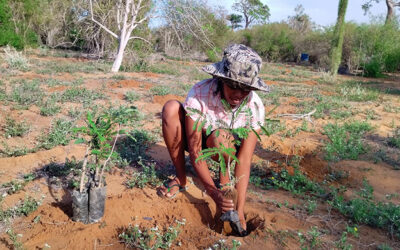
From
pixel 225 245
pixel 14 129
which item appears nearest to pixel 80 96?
pixel 14 129

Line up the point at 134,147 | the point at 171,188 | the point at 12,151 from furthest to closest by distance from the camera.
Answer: the point at 134,147
the point at 12,151
the point at 171,188

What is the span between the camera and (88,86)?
6602mm

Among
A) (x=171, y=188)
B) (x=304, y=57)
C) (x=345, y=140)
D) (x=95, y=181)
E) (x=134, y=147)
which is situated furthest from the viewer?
(x=304, y=57)

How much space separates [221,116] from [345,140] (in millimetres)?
2965

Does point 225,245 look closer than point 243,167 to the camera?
Yes

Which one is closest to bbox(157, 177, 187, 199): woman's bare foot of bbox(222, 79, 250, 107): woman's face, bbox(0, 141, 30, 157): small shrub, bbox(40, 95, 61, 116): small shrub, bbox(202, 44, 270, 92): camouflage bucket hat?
bbox(222, 79, 250, 107): woman's face

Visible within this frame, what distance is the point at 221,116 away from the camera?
6.95ft

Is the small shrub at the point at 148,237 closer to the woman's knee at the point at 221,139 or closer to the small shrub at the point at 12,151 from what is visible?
the woman's knee at the point at 221,139

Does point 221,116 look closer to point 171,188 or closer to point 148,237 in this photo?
point 171,188

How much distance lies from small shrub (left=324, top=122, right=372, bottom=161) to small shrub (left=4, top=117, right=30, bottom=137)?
3545 mm

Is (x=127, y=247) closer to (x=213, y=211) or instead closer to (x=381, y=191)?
(x=213, y=211)

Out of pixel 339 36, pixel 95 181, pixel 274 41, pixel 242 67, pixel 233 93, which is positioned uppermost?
pixel 274 41

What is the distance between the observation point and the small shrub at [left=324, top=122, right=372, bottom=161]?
12.0 ft

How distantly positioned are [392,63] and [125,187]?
60.4ft
